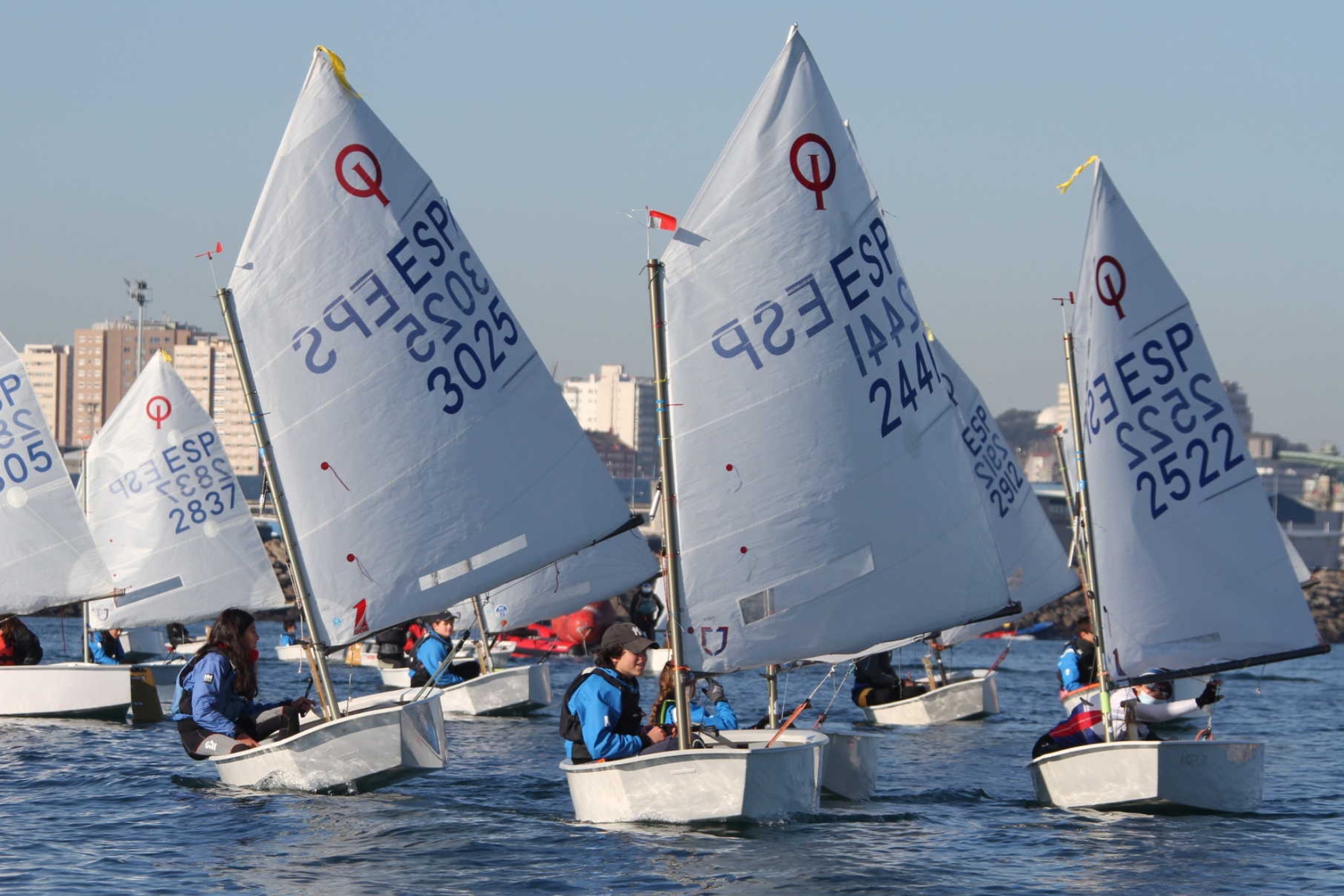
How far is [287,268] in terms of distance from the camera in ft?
54.5

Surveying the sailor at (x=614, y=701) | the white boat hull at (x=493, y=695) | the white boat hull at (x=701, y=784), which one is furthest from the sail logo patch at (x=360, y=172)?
the white boat hull at (x=493, y=695)

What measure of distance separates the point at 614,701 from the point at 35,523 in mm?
12870

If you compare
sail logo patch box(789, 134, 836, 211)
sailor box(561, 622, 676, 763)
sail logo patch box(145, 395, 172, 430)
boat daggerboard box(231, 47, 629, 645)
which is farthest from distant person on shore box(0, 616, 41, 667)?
sail logo patch box(789, 134, 836, 211)

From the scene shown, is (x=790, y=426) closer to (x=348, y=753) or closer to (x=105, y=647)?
(x=348, y=753)

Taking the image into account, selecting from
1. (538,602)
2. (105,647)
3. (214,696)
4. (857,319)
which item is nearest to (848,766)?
(857,319)

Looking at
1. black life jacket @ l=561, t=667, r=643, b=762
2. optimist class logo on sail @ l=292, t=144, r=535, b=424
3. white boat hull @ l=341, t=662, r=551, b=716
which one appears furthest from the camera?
white boat hull @ l=341, t=662, r=551, b=716

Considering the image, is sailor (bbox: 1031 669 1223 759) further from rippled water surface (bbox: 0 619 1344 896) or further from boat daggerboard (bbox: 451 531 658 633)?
boat daggerboard (bbox: 451 531 658 633)

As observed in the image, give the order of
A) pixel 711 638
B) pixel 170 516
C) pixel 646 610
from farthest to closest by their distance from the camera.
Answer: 1. pixel 646 610
2. pixel 170 516
3. pixel 711 638

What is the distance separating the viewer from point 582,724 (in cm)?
1434

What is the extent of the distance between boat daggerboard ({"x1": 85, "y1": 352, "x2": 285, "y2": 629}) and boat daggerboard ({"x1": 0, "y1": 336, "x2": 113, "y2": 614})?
278 inches

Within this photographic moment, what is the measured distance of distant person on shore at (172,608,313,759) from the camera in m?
15.9

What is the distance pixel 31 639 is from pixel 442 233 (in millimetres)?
10622

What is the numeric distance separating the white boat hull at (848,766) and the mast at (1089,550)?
219 centimetres

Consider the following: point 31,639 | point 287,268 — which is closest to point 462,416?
point 287,268
